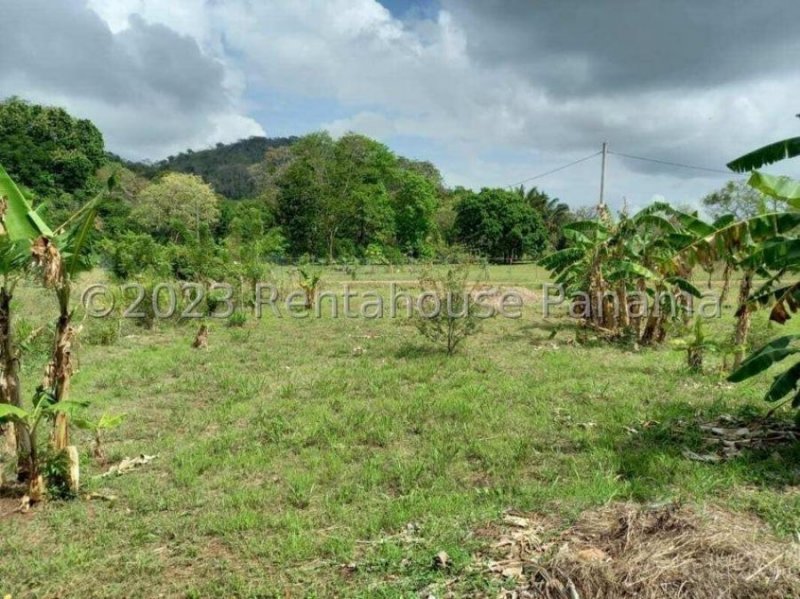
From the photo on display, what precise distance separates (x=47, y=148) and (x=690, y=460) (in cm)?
4314

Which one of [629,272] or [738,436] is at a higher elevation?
[629,272]

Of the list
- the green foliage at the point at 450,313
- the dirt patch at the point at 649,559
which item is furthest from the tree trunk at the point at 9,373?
the green foliage at the point at 450,313

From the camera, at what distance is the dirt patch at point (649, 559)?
2.66 meters

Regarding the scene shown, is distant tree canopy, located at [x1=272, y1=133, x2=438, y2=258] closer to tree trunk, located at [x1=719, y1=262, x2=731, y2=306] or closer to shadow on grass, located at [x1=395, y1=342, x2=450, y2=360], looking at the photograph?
shadow on grass, located at [x1=395, y1=342, x2=450, y2=360]

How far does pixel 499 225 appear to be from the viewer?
4178 cm

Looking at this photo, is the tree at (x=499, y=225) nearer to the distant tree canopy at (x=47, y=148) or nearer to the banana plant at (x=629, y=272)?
the distant tree canopy at (x=47, y=148)

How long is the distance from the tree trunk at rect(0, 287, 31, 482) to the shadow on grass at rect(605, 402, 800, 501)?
4671mm

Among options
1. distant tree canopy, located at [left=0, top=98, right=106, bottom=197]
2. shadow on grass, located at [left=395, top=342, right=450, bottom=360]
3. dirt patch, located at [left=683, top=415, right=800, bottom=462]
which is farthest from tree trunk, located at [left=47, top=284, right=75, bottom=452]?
distant tree canopy, located at [left=0, top=98, right=106, bottom=197]

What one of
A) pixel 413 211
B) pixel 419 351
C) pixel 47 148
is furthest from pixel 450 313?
pixel 47 148

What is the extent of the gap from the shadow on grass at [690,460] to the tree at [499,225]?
118 feet

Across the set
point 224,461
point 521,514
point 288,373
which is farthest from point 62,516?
point 288,373

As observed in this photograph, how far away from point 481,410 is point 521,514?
229 cm

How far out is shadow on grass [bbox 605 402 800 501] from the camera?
411 centimetres

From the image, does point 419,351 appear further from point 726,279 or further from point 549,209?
point 549,209
